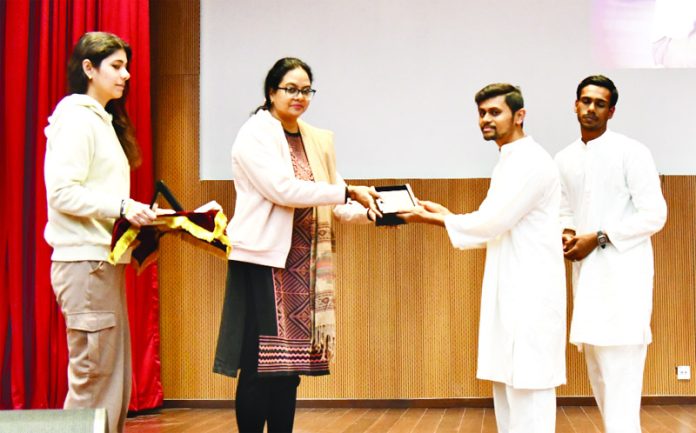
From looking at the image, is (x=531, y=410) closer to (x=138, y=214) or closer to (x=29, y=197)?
(x=138, y=214)

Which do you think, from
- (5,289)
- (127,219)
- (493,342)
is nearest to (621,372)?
(493,342)

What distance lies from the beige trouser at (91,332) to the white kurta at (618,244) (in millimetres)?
1753

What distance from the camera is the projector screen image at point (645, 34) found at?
5473 mm

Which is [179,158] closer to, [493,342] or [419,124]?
[419,124]

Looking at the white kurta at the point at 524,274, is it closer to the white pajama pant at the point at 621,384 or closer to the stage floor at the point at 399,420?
the white pajama pant at the point at 621,384

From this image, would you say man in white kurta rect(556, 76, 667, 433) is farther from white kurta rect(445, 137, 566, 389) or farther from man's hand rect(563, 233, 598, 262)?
white kurta rect(445, 137, 566, 389)

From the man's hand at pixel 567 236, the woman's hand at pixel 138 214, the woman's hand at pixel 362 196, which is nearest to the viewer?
the woman's hand at pixel 138 214

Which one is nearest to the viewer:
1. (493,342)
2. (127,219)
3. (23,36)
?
(127,219)

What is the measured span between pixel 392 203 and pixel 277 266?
2.12ft

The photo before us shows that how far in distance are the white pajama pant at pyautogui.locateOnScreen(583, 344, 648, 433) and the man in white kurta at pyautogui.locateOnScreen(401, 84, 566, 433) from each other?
318mm

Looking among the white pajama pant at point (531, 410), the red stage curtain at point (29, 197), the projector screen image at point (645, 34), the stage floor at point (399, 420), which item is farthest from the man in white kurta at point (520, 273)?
the projector screen image at point (645, 34)

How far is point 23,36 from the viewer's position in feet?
14.5

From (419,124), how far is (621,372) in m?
2.48

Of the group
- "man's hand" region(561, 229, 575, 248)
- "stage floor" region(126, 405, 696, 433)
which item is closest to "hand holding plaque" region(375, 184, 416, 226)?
"man's hand" region(561, 229, 575, 248)
